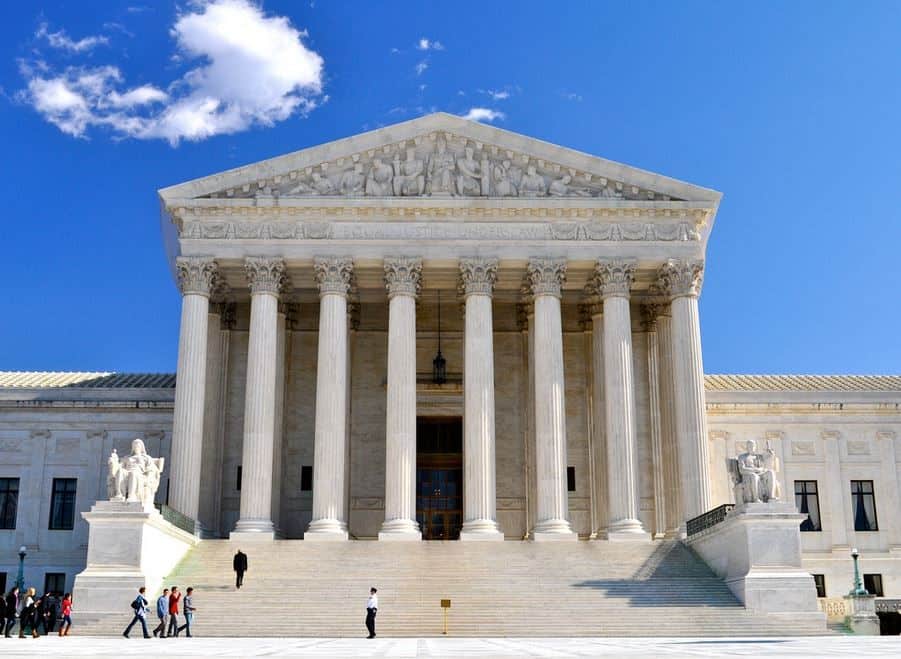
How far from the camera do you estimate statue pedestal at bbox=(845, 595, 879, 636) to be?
116 feet

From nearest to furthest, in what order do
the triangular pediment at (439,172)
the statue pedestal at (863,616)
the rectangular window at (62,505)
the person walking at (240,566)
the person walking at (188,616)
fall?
the person walking at (188,616) < the statue pedestal at (863,616) < the person walking at (240,566) < the triangular pediment at (439,172) < the rectangular window at (62,505)

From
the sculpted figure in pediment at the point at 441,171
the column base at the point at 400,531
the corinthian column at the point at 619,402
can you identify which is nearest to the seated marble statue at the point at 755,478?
the corinthian column at the point at 619,402

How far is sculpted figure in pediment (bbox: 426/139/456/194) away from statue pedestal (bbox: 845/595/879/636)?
2288 cm

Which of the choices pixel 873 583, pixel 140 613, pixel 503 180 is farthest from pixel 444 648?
pixel 873 583

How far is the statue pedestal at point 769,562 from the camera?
115ft

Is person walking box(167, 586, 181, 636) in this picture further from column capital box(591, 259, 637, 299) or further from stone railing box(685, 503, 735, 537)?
column capital box(591, 259, 637, 299)

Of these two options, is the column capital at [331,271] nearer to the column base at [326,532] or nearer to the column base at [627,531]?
the column base at [326,532]

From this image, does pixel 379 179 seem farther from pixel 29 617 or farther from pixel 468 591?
pixel 29 617

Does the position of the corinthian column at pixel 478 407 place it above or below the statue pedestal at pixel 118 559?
above

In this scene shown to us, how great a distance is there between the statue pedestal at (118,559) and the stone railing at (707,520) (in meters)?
19.8

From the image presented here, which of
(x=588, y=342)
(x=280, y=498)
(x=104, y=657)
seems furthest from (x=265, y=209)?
(x=104, y=657)

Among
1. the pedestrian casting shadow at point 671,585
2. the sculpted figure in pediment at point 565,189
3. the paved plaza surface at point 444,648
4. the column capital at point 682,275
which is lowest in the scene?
the paved plaza surface at point 444,648

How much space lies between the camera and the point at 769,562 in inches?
1414

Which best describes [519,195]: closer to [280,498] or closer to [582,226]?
[582,226]
